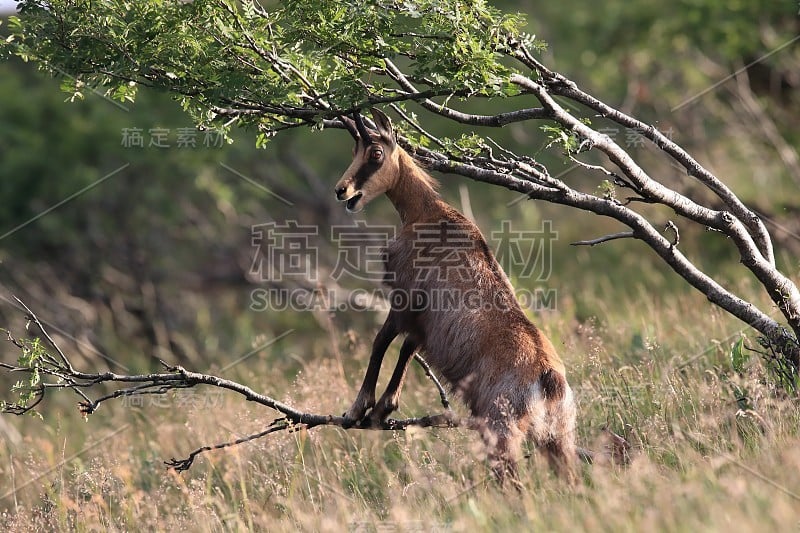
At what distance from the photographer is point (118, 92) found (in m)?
6.11

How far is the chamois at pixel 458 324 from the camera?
5.52 metres

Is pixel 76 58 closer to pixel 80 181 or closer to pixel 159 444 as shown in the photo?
pixel 159 444

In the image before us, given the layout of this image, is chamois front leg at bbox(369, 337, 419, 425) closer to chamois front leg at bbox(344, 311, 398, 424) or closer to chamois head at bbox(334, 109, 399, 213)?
chamois front leg at bbox(344, 311, 398, 424)

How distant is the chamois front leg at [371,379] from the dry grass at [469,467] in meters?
0.38

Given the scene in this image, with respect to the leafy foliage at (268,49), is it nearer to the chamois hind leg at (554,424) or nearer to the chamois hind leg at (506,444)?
the chamois hind leg at (554,424)

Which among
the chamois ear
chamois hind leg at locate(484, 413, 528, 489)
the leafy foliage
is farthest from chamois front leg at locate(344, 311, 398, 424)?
the leafy foliage

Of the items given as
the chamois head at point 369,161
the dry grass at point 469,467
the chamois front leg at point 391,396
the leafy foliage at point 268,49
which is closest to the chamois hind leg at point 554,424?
the dry grass at point 469,467

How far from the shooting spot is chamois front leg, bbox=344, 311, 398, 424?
6.43 metres

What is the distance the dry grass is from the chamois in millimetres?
266

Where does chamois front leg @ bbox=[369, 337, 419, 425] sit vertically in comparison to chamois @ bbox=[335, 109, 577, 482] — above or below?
below

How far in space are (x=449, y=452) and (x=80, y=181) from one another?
10642mm

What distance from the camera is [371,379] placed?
21.2 feet

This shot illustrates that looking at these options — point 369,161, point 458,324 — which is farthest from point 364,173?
point 458,324

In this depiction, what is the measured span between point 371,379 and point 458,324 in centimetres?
83
